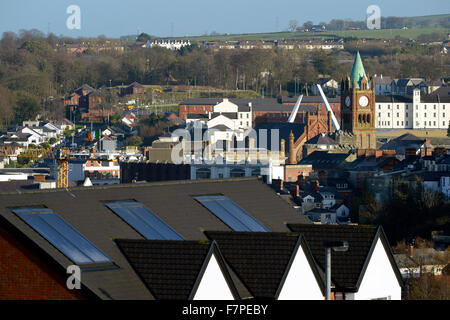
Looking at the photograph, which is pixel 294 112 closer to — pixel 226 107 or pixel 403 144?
pixel 226 107

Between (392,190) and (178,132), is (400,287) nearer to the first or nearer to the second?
(392,190)

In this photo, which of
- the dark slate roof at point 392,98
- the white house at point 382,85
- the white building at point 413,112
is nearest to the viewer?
the white building at point 413,112

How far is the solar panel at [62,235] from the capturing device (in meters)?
11.3

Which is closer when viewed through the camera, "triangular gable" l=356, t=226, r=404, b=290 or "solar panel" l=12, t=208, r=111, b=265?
"solar panel" l=12, t=208, r=111, b=265

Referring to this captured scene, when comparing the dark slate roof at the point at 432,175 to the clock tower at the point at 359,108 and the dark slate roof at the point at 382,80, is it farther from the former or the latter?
the dark slate roof at the point at 382,80

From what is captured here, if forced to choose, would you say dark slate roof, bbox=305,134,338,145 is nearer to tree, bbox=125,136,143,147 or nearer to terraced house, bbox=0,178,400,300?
tree, bbox=125,136,143,147

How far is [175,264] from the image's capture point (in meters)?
11.0

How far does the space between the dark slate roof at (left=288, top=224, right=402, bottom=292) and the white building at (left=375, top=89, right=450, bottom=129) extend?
12910cm

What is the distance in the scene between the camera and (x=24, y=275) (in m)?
11.1

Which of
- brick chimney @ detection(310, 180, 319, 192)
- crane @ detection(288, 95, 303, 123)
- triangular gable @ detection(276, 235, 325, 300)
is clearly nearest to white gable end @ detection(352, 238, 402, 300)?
triangular gable @ detection(276, 235, 325, 300)

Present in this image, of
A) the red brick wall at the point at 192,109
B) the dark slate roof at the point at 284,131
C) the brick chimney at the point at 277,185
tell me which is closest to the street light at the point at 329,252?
the brick chimney at the point at 277,185

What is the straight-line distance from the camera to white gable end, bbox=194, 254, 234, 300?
10867mm

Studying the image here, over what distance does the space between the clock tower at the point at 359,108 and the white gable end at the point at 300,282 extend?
100m

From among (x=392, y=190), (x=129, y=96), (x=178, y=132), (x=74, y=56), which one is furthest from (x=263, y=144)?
(x=74, y=56)
